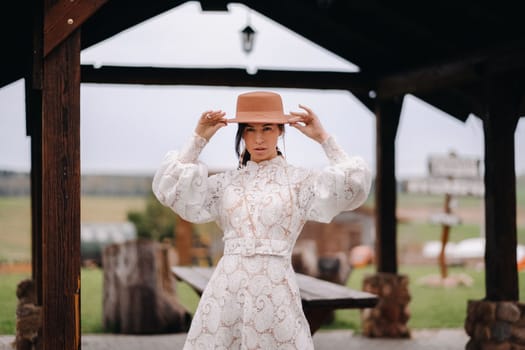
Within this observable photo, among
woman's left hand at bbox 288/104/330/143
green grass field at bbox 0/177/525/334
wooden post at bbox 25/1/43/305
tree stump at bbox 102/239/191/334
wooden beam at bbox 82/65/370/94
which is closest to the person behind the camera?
woman's left hand at bbox 288/104/330/143

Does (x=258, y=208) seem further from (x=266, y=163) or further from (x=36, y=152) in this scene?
(x=36, y=152)

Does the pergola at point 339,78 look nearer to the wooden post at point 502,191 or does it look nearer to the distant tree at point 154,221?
the wooden post at point 502,191

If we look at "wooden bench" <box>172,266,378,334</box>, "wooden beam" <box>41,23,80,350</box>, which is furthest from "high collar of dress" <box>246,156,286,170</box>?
"wooden bench" <box>172,266,378,334</box>

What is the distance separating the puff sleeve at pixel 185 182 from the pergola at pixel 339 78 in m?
0.43

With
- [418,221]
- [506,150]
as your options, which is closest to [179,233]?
[418,221]

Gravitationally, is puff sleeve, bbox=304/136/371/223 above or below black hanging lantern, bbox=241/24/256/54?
below

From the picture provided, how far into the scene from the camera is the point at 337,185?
4055 millimetres

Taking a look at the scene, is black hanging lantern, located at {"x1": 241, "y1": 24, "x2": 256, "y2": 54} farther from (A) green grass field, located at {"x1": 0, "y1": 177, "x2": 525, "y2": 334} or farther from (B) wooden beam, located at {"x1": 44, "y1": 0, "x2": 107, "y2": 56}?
(B) wooden beam, located at {"x1": 44, "y1": 0, "x2": 107, "y2": 56}

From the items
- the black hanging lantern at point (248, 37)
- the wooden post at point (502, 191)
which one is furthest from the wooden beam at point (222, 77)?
the wooden post at point (502, 191)

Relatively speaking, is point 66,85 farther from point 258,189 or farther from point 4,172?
point 4,172

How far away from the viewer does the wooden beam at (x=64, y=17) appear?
4.26 metres

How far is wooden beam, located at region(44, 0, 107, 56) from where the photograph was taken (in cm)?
426

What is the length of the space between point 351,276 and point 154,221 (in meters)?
3.91

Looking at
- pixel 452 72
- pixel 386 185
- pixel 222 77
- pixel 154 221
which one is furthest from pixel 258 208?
pixel 154 221
